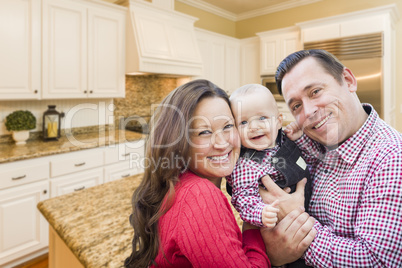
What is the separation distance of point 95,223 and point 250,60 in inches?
192

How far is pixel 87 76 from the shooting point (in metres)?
3.19

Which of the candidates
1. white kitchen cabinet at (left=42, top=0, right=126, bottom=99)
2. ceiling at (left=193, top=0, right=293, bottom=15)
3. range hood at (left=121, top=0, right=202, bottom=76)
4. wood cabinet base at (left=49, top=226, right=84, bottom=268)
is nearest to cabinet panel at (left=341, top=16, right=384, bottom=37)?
ceiling at (left=193, top=0, right=293, bottom=15)

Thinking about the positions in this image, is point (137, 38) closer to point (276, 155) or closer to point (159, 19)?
point (159, 19)

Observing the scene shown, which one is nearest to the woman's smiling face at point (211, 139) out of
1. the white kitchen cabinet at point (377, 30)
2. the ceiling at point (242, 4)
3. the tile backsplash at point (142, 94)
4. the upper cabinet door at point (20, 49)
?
the upper cabinet door at point (20, 49)

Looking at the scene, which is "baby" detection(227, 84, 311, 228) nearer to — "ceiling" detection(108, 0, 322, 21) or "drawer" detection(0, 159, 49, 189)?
"drawer" detection(0, 159, 49, 189)

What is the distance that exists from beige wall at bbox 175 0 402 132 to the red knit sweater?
448 centimetres

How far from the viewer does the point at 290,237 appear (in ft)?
2.62

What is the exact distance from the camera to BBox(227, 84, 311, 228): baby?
0.92m

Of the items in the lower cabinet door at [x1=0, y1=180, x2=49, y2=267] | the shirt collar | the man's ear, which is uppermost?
the man's ear

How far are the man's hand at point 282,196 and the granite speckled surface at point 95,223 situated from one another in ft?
0.99

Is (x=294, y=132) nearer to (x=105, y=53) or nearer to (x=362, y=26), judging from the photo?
(x=105, y=53)

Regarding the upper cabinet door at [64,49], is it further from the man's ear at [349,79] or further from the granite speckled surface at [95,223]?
the man's ear at [349,79]

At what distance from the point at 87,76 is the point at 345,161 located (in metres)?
3.12

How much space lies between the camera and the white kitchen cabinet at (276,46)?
4516 mm
